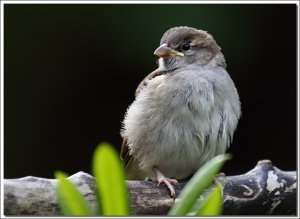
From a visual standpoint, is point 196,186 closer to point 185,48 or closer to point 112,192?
→ point 112,192

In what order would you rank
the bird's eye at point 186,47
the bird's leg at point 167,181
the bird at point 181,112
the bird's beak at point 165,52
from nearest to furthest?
the bird's leg at point 167,181 → the bird at point 181,112 → the bird's beak at point 165,52 → the bird's eye at point 186,47

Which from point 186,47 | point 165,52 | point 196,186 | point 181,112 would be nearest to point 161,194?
point 181,112

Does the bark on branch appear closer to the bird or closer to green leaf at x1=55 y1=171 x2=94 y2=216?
the bird

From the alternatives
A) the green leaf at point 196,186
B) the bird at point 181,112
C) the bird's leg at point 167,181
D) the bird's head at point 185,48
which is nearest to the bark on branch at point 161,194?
the bird's leg at point 167,181

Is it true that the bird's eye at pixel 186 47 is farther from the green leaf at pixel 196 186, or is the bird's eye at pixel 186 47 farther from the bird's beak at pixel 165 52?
the green leaf at pixel 196 186

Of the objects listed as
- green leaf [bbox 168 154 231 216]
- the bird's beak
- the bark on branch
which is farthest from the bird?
green leaf [bbox 168 154 231 216]

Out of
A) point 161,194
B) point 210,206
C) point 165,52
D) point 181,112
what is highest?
point 210,206
